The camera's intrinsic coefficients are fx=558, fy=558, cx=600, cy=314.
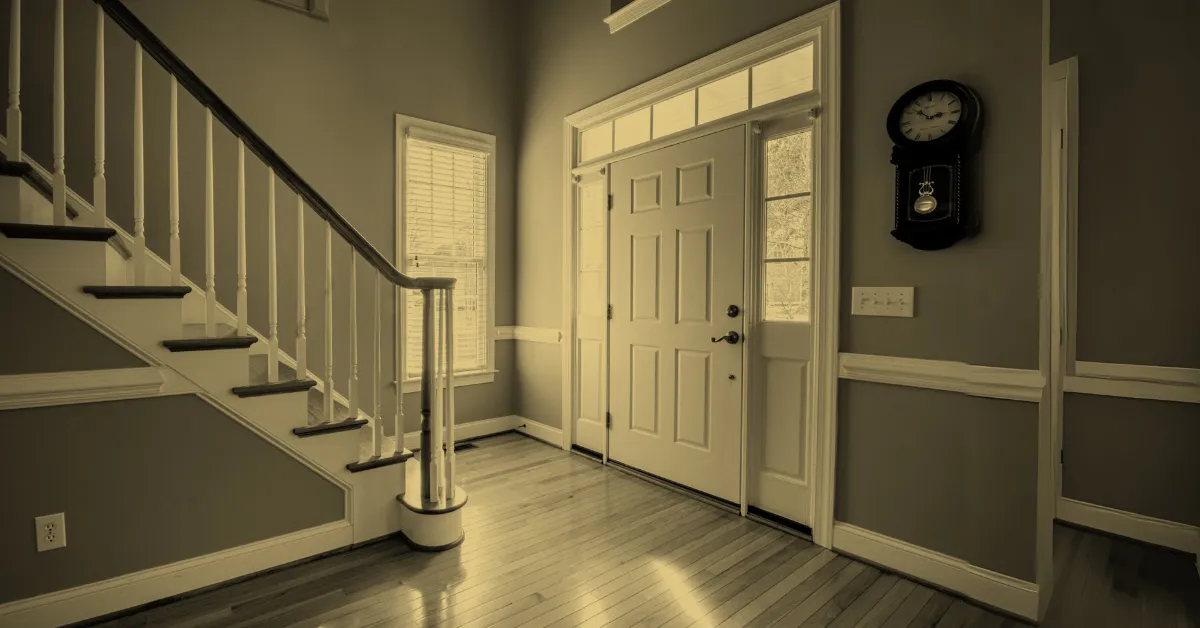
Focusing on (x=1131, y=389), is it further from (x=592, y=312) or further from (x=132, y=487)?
(x=132, y=487)

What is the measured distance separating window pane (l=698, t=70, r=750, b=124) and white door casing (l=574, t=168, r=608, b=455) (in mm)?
909

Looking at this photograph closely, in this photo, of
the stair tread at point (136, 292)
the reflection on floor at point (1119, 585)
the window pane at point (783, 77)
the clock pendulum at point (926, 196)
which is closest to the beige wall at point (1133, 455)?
the reflection on floor at point (1119, 585)

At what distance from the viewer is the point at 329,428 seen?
8.39 ft

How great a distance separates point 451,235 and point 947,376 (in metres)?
3.52

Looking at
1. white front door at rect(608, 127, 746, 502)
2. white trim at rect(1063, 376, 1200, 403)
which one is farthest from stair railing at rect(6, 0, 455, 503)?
white trim at rect(1063, 376, 1200, 403)

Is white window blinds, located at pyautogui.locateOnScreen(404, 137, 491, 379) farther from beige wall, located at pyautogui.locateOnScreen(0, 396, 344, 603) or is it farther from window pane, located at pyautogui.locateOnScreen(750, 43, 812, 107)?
window pane, located at pyautogui.locateOnScreen(750, 43, 812, 107)

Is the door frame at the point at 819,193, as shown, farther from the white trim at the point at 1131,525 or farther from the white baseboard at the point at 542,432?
the white baseboard at the point at 542,432

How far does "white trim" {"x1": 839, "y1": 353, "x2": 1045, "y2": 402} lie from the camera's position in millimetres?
2160

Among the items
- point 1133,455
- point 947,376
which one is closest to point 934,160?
point 947,376

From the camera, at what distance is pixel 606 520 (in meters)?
3.06

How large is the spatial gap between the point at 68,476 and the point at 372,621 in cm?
123

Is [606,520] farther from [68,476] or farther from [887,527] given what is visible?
[68,476]

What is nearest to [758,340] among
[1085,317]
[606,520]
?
[606,520]

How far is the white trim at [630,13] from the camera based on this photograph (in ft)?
11.8
